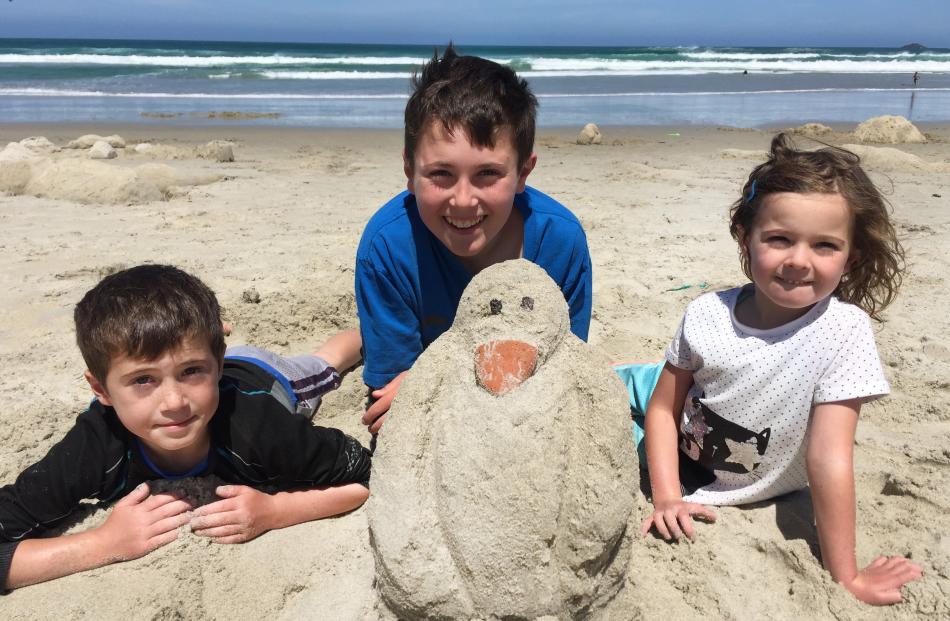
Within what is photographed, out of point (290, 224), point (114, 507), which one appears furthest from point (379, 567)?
point (290, 224)

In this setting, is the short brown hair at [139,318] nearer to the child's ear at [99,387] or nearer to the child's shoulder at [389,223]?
the child's ear at [99,387]

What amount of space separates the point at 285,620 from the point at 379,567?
0.55 meters

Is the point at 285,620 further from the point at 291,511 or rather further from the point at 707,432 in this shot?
the point at 707,432

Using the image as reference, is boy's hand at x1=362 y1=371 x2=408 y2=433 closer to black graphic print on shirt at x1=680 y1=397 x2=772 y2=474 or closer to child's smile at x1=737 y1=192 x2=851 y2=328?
black graphic print on shirt at x1=680 y1=397 x2=772 y2=474

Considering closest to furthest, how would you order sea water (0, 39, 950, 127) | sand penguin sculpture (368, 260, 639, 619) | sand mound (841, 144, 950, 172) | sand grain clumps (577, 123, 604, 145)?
sand penguin sculpture (368, 260, 639, 619)
sand mound (841, 144, 950, 172)
sand grain clumps (577, 123, 604, 145)
sea water (0, 39, 950, 127)

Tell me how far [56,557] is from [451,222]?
172 cm

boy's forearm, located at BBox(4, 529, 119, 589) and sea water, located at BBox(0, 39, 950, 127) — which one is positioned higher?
sea water, located at BBox(0, 39, 950, 127)

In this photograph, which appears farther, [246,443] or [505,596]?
[246,443]

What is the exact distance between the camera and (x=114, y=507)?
2350 mm

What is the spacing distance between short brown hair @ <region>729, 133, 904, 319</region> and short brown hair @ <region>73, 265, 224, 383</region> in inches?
77.0

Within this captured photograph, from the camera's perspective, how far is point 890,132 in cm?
1058

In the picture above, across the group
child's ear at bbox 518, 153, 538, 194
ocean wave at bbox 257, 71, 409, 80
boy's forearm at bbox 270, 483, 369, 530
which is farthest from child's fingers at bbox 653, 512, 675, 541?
ocean wave at bbox 257, 71, 409, 80

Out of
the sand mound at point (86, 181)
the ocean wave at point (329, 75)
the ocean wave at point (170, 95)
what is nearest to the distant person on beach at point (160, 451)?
the sand mound at point (86, 181)

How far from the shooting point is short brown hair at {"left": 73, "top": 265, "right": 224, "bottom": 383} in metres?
2.03
